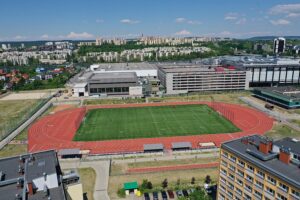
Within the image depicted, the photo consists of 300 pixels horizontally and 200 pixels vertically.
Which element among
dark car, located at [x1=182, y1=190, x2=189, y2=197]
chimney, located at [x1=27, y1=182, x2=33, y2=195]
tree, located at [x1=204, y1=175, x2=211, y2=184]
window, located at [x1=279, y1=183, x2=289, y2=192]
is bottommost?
dark car, located at [x1=182, y1=190, x2=189, y2=197]

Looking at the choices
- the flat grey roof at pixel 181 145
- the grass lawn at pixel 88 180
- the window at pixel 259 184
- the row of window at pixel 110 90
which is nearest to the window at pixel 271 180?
the window at pixel 259 184

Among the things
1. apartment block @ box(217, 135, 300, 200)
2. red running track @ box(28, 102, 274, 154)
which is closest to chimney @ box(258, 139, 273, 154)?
apartment block @ box(217, 135, 300, 200)

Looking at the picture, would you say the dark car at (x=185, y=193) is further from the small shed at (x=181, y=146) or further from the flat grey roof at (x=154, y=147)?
the small shed at (x=181, y=146)

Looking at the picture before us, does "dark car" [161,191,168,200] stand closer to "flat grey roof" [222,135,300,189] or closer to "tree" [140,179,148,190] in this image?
"tree" [140,179,148,190]

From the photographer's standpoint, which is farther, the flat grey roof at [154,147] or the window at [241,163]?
the flat grey roof at [154,147]

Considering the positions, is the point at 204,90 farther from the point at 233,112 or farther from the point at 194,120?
the point at 194,120

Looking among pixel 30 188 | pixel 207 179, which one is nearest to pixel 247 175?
pixel 207 179

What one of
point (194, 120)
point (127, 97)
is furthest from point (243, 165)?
point (127, 97)
